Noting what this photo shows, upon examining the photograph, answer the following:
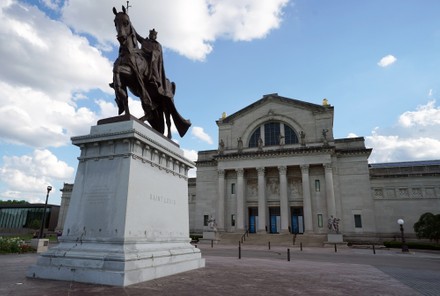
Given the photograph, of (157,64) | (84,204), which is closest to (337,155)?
(157,64)

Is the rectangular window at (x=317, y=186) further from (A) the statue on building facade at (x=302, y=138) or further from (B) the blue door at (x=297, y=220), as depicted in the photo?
(A) the statue on building facade at (x=302, y=138)

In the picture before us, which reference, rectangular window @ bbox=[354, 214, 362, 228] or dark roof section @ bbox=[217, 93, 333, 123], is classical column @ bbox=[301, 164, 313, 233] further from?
dark roof section @ bbox=[217, 93, 333, 123]

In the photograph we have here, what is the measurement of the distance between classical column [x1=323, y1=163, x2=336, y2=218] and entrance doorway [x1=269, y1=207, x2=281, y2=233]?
26.5ft

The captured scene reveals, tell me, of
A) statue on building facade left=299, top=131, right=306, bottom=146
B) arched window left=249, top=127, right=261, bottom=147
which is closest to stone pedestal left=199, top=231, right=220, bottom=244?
arched window left=249, top=127, right=261, bottom=147

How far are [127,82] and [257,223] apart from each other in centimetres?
3973

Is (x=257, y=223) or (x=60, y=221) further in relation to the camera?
(x=60, y=221)

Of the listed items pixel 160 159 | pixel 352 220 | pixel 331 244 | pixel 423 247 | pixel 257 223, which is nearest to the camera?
pixel 160 159

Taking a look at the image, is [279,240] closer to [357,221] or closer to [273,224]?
[273,224]

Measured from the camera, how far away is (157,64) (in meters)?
11.4

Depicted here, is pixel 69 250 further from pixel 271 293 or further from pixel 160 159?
pixel 271 293

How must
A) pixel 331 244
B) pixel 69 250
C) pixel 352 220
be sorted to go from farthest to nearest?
pixel 352 220
pixel 331 244
pixel 69 250

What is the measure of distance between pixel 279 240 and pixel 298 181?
11179 millimetres

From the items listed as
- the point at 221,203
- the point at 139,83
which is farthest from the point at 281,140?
the point at 139,83

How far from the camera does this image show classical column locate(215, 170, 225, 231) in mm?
45688
